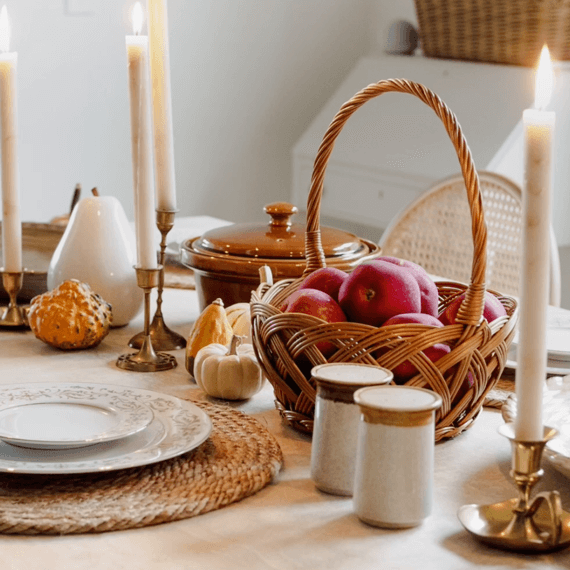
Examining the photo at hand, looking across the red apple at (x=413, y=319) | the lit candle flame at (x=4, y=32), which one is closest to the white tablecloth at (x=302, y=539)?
the red apple at (x=413, y=319)

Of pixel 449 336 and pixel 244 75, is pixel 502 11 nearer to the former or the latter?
pixel 244 75

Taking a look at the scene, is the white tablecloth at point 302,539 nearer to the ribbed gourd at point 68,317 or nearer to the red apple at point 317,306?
the red apple at point 317,306

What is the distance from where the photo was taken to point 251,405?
896 mm

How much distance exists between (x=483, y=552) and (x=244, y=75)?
285 centimetres

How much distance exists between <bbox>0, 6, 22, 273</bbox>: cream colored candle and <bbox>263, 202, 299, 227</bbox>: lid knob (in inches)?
12.8

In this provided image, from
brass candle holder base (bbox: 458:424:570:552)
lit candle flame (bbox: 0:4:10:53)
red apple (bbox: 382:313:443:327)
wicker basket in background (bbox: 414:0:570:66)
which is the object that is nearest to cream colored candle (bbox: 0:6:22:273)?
lit candle flame (bbox: 0:4:10:53)

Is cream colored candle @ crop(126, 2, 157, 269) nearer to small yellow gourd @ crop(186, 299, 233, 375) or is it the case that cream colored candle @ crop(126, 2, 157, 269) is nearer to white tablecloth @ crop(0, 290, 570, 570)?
small yellow gourd @ crop(186, 299, 233, 375)

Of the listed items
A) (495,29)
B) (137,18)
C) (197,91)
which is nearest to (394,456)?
(137,18)

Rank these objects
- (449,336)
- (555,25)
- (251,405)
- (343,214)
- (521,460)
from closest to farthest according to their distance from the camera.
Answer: (521,460) < (449,336) < (251,405) < (555,25) < (343,214)

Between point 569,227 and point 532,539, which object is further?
point 569,227

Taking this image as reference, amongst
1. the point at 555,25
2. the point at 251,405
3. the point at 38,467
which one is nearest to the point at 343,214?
the point at 555,25

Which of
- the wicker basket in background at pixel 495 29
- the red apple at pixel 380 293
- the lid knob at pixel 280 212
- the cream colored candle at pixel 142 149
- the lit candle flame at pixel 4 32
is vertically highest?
Answer: the wicker basket in background at pixel 495 29

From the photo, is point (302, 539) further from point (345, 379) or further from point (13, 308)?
point (13, 308)

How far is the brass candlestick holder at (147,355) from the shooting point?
39.1 inches
